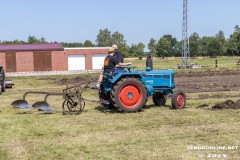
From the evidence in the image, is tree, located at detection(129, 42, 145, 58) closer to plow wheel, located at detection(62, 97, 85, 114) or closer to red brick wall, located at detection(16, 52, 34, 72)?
red brick wall, located at detection(16, 52, 34, 72)

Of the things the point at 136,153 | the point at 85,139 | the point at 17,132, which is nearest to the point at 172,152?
the point at 136,153

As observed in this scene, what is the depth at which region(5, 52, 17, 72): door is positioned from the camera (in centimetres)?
4172

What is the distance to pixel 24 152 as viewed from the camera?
5.96 m

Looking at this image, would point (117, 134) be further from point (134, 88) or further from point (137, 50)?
point (137, 50)

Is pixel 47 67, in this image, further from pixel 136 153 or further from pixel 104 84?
pixel 136 153

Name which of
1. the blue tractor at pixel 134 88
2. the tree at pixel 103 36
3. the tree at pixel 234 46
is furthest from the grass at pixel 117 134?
the tree at pixel 103 36

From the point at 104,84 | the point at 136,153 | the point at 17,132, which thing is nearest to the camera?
the point at 136,153

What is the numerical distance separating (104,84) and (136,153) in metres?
4.38

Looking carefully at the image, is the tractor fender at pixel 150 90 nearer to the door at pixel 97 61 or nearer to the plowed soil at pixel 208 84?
the plowed soil at pixel 208 84

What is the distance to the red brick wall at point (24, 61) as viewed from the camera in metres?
42.0

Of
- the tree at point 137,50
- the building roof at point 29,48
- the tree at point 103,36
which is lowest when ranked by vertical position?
the building roof at point 29,48

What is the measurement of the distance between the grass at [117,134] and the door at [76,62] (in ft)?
115

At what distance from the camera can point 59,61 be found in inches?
1711

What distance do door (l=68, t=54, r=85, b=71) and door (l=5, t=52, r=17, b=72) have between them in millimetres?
6613
